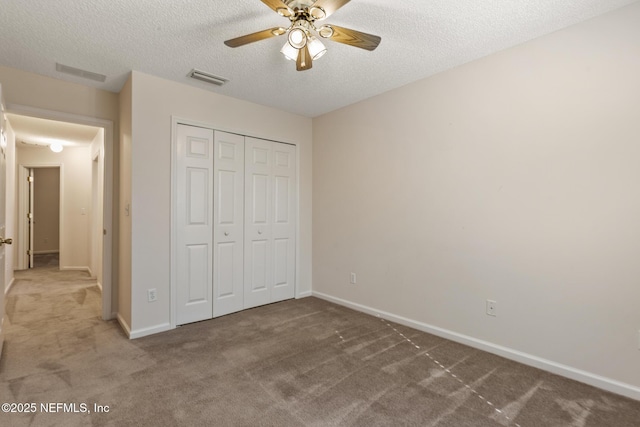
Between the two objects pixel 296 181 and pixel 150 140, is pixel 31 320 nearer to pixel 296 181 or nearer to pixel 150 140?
pixel 150 140

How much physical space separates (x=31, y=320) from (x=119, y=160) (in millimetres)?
1918

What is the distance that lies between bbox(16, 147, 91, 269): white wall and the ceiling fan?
595cm

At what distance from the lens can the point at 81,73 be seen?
9.25 feet

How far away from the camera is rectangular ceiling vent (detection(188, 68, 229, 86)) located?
284cm

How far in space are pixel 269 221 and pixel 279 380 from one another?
208 cm

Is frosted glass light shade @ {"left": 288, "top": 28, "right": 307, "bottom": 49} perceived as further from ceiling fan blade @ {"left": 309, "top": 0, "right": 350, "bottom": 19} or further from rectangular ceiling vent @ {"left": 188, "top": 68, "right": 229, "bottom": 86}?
rectangular ceiling vent @ {"left": 188, "top": 68, "right": 229, "bottom": 86}

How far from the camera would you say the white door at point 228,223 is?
335 centimetres

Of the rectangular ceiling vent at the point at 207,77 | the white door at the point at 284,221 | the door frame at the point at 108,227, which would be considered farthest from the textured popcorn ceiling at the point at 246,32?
the white door at the point at 284,221

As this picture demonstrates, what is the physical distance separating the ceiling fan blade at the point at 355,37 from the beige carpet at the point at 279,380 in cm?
224

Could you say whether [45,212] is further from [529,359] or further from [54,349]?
[529,359]

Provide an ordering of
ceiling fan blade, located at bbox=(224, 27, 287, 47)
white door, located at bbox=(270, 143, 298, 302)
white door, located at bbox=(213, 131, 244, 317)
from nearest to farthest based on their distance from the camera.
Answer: ceiling fan blade, located at bbox=(224, 27, 287, 47), white door, located at bbox=(213, 131, 244, 317), white door, located at bbox=(270, 143, 298, 302)

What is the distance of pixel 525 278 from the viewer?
7.69 ft

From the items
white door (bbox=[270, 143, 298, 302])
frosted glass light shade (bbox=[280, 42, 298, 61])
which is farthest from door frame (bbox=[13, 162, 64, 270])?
frosted glass light shade (bbox=[280, 42, 298, 61])

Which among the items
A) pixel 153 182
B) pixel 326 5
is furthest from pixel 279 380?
pixel 326 5
